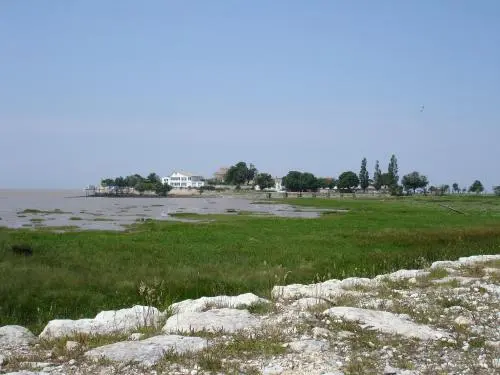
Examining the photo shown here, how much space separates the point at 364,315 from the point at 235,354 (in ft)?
7.71

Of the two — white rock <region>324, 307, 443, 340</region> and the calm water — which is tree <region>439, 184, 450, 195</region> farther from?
white rock <region>324, 307, 443, 340</region>

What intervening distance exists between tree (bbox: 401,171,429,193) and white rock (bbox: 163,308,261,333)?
16568cm

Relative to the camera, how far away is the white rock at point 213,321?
260 inches

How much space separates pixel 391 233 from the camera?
31438mm

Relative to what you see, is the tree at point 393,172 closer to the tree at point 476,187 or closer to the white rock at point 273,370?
the tree at point 476,187

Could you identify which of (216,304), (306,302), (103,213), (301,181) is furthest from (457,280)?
(301,181)

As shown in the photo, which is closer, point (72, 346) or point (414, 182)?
point (72, 346)

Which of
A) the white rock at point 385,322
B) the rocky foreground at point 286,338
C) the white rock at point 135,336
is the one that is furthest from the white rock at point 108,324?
the white rock at point 385,322

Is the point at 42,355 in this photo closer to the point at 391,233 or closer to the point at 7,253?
the point at 7,253

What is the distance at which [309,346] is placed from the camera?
18.4 feet

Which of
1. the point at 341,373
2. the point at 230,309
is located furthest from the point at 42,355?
the point at 341,373

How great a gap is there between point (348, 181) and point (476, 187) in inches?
1971

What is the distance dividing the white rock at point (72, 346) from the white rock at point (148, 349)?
344 mm

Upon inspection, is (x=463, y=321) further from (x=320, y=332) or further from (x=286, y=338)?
(x=286, y=338)
